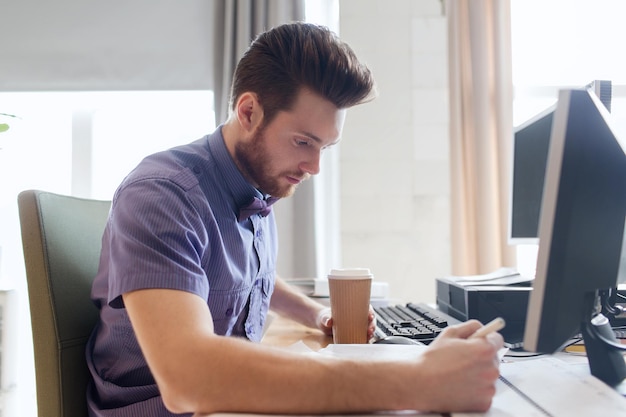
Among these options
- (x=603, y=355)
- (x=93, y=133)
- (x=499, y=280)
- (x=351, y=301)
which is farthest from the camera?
(x=93, y=133)

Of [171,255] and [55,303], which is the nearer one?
[171,255]

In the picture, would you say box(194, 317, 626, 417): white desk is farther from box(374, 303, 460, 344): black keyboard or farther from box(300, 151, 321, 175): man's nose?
box(300, 151, 321, 175): man's nose

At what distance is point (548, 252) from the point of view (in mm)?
590

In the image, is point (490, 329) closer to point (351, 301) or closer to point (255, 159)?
point (351, 301)

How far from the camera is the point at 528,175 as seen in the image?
1.39 m

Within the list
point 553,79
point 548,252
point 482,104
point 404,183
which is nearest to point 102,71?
point 404,183

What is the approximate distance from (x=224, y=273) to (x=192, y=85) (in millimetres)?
1742

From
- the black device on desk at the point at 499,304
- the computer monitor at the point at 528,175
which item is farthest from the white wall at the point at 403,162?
the black device on desk at the point at 499,304

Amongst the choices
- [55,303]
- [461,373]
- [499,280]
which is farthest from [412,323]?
[55,303]

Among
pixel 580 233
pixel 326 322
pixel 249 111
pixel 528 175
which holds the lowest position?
pixel 326 322

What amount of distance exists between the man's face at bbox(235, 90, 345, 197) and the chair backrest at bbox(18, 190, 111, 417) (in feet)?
1.20

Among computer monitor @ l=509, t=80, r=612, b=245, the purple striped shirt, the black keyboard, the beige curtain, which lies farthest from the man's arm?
the beige curtain

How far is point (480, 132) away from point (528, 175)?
1074mm

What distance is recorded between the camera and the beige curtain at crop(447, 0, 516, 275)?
238cm
